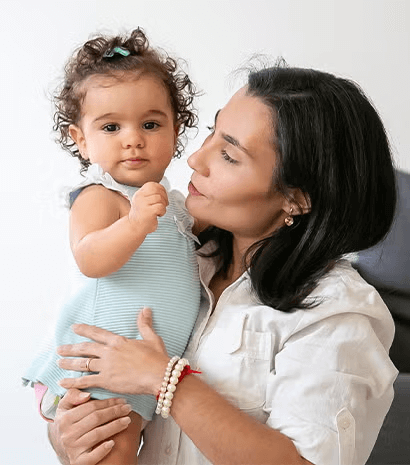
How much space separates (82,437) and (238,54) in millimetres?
2224

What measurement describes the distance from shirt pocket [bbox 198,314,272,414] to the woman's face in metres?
0.23

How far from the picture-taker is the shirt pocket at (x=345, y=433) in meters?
1.56

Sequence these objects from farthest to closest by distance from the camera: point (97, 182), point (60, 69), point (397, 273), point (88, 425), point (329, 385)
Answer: point (60, 69)
point (397, 273)
point (97, 182)
point (88, 425)
point (329, 385)

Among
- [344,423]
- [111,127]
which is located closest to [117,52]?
[111,127]

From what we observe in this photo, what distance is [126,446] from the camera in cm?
168

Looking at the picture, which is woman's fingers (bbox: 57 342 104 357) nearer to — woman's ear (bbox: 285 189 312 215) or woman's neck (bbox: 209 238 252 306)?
woman's neck (bbox: 209 238 252 306)

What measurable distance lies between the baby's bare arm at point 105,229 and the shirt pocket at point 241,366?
26 centimetres

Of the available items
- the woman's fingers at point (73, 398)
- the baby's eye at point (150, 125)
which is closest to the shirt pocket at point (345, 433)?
the woman's fingers at point (73, 398)

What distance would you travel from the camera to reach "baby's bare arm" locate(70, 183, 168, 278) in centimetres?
161

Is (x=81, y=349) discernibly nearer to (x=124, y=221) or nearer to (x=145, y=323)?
(x=145, y=323)

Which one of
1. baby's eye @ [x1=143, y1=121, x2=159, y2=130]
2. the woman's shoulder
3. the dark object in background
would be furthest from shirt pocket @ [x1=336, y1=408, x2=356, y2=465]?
the dark object in background

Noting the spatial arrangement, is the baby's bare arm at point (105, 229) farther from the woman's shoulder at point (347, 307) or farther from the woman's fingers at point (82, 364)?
the woman's shoulder at point (347, 307)

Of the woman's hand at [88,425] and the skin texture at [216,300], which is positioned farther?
the woman's hand at [88,425]

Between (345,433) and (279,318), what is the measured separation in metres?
0.25
